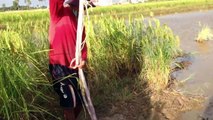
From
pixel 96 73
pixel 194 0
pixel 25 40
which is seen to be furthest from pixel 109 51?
pixel 194 0

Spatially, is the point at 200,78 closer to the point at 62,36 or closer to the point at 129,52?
the point at 129,52

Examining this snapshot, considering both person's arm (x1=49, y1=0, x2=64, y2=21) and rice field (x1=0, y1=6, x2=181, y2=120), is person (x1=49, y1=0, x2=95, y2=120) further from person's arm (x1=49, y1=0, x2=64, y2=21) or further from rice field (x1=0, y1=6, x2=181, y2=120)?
rice field (x1=0, y1=6, x2=181, y2=120)

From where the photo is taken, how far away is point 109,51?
527 centimetres

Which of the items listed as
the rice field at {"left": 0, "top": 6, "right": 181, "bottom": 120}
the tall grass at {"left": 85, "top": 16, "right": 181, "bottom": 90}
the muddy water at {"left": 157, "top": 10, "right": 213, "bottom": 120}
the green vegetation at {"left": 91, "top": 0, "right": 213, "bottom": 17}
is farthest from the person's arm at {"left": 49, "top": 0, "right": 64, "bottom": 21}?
the green vegetation at {"left": 91, "top": 0, "right": 213, "bottom": 17}

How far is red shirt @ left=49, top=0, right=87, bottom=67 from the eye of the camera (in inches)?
128

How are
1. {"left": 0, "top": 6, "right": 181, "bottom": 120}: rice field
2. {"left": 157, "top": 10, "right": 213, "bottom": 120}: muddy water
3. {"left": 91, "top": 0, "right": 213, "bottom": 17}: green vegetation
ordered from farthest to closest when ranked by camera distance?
{"left": 91, "top": 0, "right": 213, "bottom": 17}: green vegetation → {"left": 157, "top": 10, "right": 213, "bottom": 120}: muddy water → {"left": 0, "top": 6, "right": 181, "bottom": 120}: rice field

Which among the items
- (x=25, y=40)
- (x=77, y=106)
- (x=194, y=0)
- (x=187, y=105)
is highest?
(x=25, y=40)

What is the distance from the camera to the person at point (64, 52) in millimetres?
3244

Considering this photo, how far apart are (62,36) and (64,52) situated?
14cm

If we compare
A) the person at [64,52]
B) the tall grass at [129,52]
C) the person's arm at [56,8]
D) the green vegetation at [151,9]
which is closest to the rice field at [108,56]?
the tall grass at [129,52]

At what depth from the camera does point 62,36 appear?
3.25 metres

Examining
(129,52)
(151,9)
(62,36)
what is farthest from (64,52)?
(151,9)

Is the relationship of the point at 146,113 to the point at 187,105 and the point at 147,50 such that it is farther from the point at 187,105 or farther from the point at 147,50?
the point at 147,50

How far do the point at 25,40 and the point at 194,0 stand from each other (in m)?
38.9
